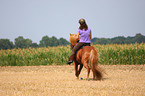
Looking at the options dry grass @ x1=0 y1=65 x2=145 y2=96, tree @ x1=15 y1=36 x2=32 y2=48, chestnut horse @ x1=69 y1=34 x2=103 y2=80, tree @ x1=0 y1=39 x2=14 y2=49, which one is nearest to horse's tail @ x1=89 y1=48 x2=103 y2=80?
chestnut horse @ x1=69 y1=34 x2=103 y2=80

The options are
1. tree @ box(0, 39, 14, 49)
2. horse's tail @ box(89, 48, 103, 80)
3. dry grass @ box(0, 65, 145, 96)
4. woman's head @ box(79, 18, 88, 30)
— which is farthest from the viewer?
tree @ box(0, 39, 14, 49)

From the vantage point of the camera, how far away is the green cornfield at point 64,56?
23812mm

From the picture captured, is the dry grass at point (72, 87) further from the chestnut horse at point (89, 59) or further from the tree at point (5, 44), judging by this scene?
the tree at point (5, 44)

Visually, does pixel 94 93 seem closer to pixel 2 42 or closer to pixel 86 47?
pixel 86 47

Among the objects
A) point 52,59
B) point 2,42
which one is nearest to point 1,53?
point 52,59

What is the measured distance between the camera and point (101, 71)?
9992 millimetres

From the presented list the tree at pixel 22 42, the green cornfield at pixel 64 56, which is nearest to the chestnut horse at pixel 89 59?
the green cornfield at pixel 64 56

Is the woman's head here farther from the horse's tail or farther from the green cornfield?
the green cornfield

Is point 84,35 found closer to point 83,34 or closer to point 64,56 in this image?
point 83,34

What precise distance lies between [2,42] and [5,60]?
67205mm

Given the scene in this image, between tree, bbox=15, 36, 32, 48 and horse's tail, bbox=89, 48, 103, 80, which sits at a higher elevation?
tree, bbox=15, 36, 32, 48

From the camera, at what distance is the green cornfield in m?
23.8

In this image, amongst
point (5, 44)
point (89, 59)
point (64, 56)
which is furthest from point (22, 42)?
point (89, 59)

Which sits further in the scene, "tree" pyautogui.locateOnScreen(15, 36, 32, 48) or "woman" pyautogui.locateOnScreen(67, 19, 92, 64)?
"tree" pyautogui.locateOnScreen(15, 36, 32, 48)
